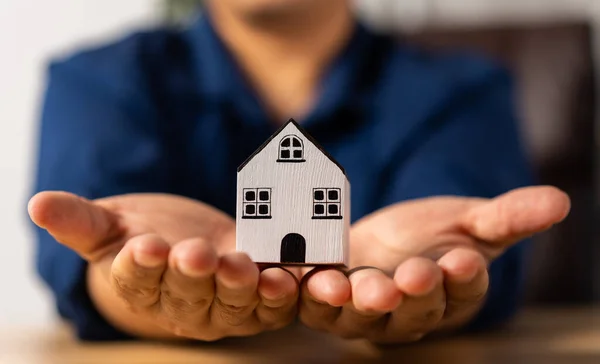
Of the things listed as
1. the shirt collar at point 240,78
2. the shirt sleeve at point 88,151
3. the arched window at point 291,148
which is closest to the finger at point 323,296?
the arched window at point 291,148

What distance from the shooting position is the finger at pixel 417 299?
1.66 ft

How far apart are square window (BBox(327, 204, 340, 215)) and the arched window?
0.05 meters

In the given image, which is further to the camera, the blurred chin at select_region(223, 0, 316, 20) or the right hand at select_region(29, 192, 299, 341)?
the blurred chin at select_region(223, 0, 316, 20)

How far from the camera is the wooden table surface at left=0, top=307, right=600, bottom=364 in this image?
2.57 ft

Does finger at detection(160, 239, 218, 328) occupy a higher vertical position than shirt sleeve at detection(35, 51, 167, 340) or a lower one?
lower

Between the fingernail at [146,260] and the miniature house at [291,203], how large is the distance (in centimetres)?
14

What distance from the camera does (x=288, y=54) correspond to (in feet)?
3.96

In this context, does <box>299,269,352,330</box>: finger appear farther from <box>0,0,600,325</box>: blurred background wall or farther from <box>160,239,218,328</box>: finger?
<box>0,0,600,325</box>: blurred background wall

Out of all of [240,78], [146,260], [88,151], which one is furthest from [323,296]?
[240,78]

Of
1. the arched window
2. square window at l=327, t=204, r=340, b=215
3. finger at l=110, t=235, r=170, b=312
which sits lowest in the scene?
finger at l=110, t=235, r=170, b=312

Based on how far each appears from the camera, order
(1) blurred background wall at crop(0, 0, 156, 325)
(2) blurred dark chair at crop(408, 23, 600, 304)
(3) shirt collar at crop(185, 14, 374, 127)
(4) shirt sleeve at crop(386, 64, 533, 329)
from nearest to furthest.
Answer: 1. (4) shirt sleeve at crop(386, 64, 533, 329)
2. (3) shirt collar at crop(185, 14, 374, 127)
3. (2) blurred dark chair at crop(408, 23, 600, 304)
4. (1) blurred background wall at crop(0, 0, 156, 325)

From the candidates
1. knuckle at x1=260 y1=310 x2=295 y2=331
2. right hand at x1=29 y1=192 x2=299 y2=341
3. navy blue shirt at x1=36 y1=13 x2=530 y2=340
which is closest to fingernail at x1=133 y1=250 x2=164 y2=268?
right hand at x1=29 y1=192 x2=299 y2=341

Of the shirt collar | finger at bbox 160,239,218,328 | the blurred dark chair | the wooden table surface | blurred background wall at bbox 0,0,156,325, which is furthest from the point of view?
blurred background wall at bbox 0,0,156,325

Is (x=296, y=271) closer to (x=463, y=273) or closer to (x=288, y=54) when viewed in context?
(x=463, y=273)
